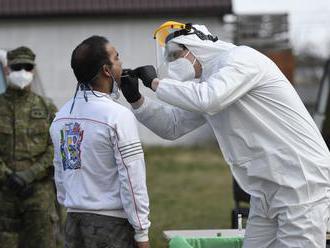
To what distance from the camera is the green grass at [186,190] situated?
1122 centimetres

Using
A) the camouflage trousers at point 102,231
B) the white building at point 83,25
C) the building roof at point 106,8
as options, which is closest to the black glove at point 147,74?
the camouflage trousers at point 102,231

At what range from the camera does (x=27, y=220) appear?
711cm

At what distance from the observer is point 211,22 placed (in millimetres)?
21266

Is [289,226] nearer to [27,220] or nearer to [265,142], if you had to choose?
[265,142]

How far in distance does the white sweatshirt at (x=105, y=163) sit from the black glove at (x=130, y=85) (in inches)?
9.6

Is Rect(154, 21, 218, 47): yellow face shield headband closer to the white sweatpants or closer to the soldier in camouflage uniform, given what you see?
the white sweatpants

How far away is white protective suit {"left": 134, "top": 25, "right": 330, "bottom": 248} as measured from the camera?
15.3ft

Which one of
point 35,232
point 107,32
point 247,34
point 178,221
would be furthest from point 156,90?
point 247,34

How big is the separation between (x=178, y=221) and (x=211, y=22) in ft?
35.2

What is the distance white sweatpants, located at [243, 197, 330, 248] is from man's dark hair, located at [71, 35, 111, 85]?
1.17 metres

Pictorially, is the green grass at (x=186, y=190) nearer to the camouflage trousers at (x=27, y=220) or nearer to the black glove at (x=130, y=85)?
the camouflage trousers at (x=27, y=220)

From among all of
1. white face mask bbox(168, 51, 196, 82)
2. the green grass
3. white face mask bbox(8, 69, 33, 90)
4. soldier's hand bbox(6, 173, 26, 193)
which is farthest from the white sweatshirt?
the green grass

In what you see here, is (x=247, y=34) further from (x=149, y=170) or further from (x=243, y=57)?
(x=243, y=57)

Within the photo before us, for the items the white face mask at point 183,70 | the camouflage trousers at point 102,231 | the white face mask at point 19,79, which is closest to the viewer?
the camouflage trousers at point 102,231
